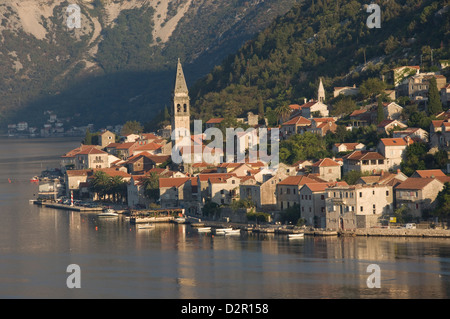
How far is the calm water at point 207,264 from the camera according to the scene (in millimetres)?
54062

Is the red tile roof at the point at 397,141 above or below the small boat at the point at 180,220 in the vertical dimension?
above

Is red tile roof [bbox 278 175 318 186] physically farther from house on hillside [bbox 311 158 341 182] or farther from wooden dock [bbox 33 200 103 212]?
wooden dock [bbox 33 200 103 212]

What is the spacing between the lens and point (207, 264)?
2394 inches

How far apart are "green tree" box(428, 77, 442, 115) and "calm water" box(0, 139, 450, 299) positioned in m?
24.3

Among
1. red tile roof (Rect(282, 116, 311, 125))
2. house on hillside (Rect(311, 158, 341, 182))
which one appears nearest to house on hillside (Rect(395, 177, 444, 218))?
house on hillside (Rect(311, 158, 341, 182))

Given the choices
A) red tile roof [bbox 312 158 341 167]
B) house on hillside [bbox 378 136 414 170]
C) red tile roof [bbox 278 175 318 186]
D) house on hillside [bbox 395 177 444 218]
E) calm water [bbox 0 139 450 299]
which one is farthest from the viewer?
house on hillside [bbox 378 136 414 170]

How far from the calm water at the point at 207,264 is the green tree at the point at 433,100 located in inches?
958

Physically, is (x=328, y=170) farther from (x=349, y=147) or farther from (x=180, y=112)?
(x=180, y=112)

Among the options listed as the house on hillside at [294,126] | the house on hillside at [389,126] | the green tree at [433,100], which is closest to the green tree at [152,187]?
the house on hillside at [294,126]

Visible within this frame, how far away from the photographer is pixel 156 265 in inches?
2405

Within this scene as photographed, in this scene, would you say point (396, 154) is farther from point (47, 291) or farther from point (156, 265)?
point (47, 291)

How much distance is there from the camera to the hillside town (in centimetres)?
6956

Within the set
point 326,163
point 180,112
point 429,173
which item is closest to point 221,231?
point 326,163

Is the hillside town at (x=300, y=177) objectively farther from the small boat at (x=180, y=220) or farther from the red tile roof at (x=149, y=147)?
the small boat at (x=180, y=220)
